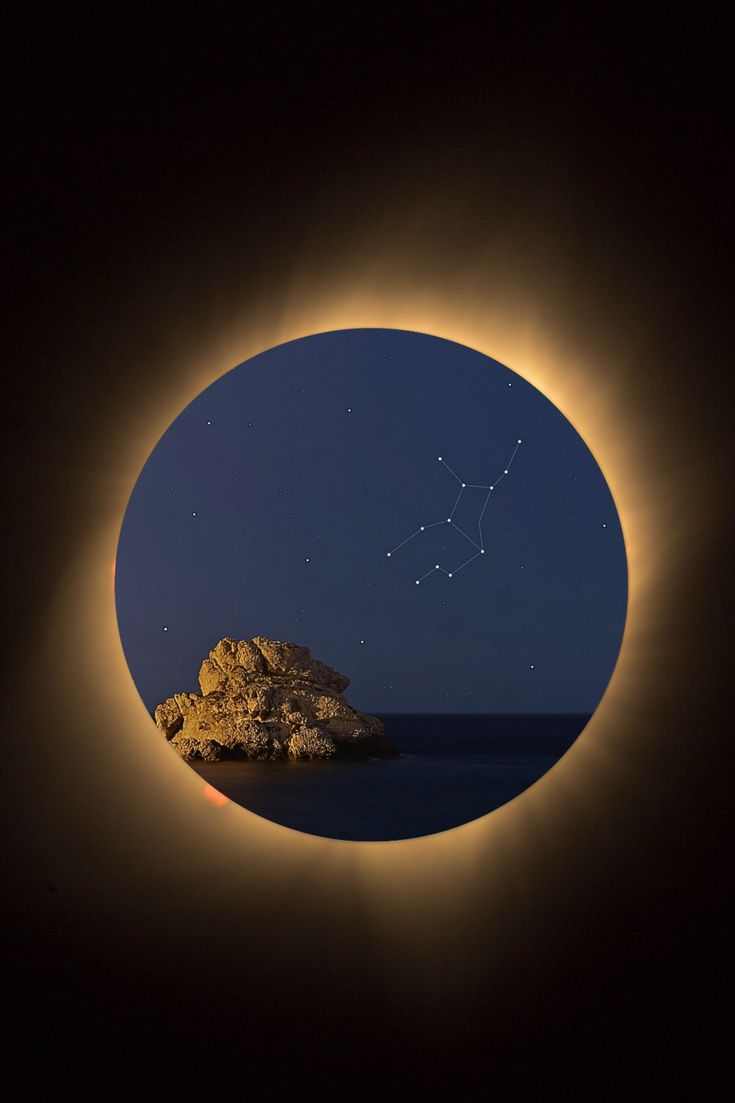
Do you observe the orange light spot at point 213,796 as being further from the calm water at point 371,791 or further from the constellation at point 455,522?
the constellation at point 455,522

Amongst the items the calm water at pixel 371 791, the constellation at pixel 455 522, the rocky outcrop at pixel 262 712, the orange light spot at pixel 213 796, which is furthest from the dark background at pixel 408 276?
the constellation at pixel 455 522

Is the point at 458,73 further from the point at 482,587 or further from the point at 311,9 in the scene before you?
the point at 482,587

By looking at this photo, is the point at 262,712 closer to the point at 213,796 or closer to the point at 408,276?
the point at 213,796

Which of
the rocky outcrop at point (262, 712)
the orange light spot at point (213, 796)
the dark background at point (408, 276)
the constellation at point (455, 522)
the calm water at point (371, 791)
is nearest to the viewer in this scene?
the dark background at point (408, 276)

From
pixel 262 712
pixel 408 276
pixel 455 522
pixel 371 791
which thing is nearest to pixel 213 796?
pixel 408 276

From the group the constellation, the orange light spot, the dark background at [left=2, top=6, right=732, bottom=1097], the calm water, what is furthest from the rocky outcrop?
the constellation
